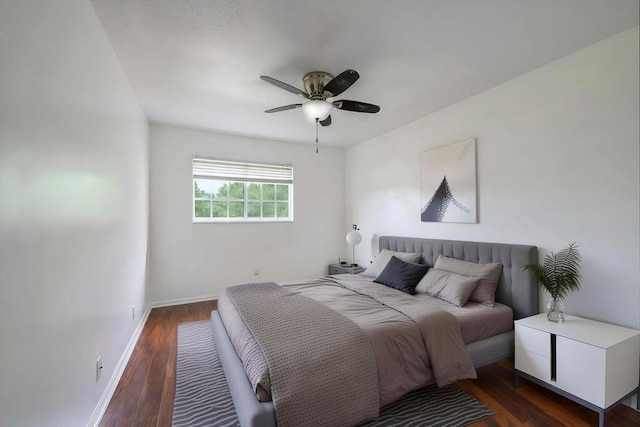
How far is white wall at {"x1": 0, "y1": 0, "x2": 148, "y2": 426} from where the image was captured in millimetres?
1022

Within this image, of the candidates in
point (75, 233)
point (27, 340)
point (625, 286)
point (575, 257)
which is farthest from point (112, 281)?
point (625, 286)

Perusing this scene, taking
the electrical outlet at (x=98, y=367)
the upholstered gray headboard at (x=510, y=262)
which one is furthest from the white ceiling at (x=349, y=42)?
the electrical outlet at (x=98, y=367)

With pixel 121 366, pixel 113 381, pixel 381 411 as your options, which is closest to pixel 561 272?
pixel 381 411

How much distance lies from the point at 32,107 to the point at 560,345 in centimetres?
331

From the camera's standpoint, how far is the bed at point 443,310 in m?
1.63

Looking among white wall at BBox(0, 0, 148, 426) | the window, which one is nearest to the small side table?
the window

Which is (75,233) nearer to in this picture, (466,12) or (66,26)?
(66,26)

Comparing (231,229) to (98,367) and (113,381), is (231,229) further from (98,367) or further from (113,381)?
(98,367)

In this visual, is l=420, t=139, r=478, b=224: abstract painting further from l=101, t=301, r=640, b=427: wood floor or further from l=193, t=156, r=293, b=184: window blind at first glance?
l=193, t=156, r=293, b=184: window blind

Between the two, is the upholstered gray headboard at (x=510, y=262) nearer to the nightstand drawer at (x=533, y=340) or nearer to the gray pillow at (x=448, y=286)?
the gray pillow at (x=448, y=286)

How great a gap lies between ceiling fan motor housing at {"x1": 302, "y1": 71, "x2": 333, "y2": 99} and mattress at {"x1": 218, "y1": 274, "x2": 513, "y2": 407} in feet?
6.29

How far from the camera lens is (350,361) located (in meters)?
1.72

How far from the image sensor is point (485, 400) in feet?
6.77

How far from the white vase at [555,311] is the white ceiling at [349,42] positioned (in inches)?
81.1
